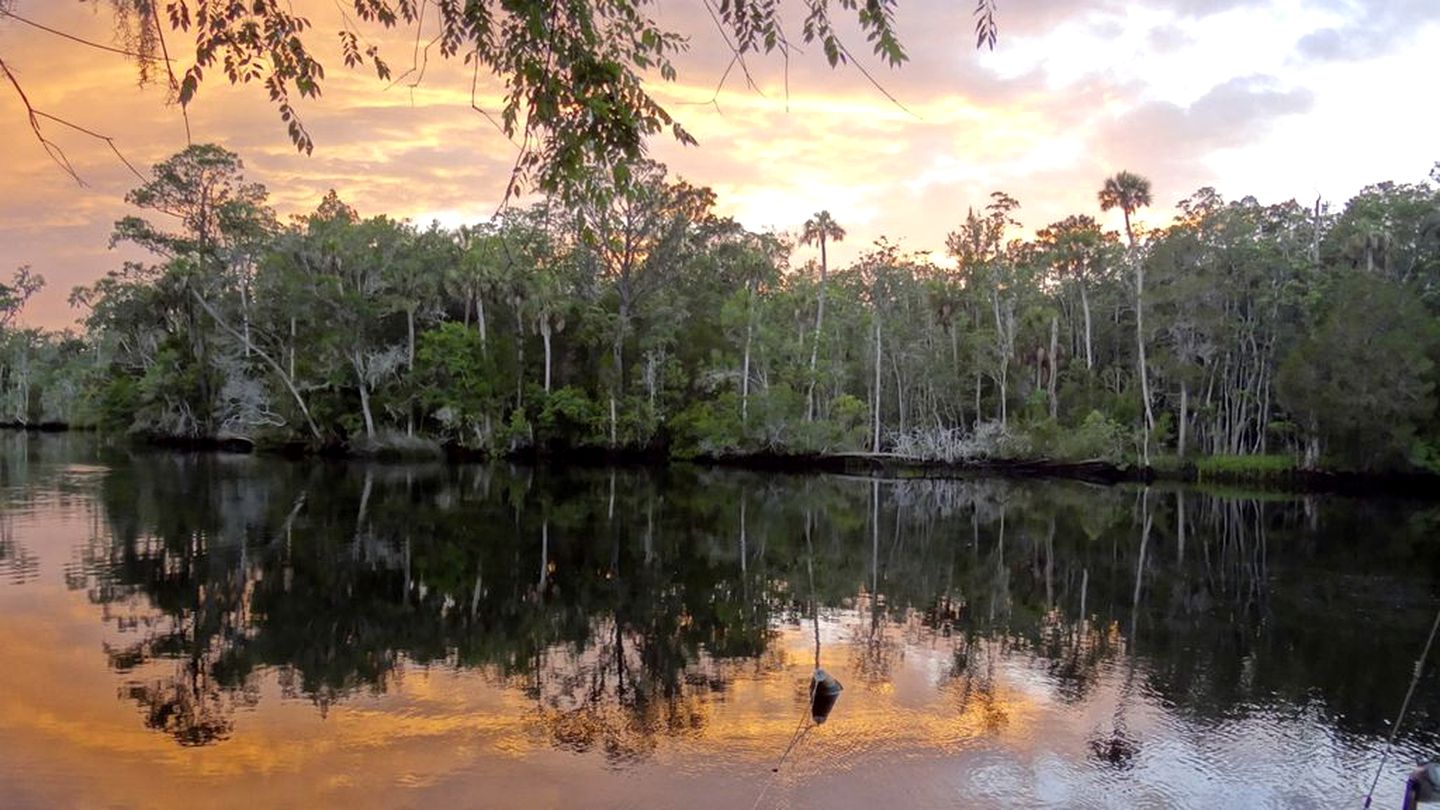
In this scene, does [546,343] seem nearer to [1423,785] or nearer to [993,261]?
[993,261]

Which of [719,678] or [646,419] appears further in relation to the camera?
[646,419]

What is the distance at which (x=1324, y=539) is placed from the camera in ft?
78.2

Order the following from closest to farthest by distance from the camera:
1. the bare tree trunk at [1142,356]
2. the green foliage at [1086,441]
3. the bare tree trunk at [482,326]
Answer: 1. the green foliage at [1086,441]
2. the bare tree trunk at [1142,356]
3. the bare tree trunk at [482,326]

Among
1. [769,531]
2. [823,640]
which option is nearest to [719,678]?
[823,640]

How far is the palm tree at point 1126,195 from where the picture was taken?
4503 cm

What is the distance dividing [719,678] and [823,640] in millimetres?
2254

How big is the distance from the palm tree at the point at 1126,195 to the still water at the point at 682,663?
2623 centimetres

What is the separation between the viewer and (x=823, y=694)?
9430 mm

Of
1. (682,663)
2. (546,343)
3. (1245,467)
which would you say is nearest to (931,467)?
(1245,467)

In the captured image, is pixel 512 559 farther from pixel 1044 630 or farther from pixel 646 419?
pixel 646 419

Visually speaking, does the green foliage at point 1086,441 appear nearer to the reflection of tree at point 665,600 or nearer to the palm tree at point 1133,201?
the palm tree at point 1133,201

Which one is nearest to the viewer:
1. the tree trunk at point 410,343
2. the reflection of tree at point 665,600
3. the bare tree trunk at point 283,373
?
the reflection of tree at point 665,600

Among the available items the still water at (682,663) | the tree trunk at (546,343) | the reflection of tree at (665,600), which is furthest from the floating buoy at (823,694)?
the tree trunk at (546,343)

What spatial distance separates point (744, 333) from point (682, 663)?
125ft
